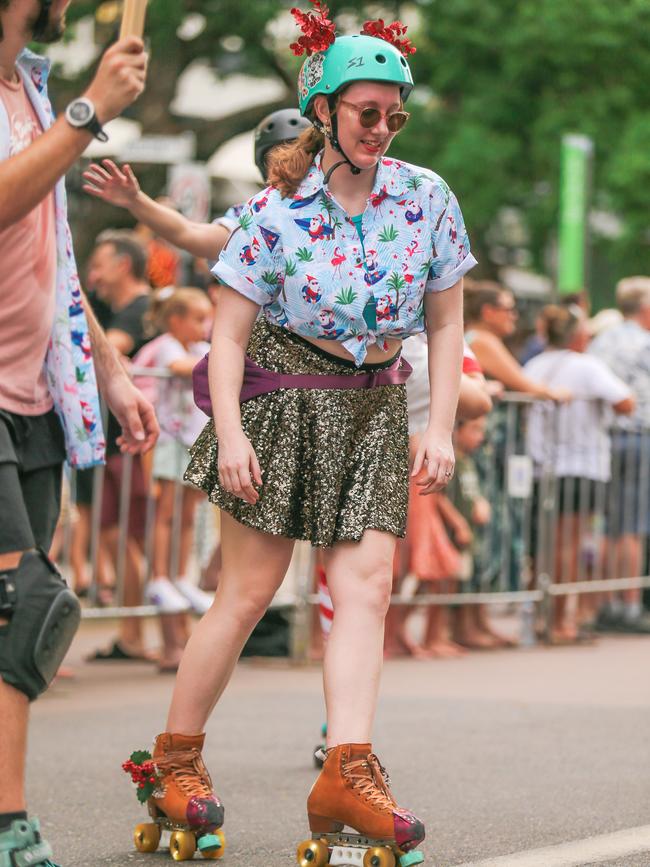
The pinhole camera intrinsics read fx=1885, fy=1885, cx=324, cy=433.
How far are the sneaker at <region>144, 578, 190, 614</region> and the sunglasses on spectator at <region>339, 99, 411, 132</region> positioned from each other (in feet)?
16.5

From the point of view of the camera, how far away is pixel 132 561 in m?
9.33

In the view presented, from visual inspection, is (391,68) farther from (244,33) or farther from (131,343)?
(244,33)

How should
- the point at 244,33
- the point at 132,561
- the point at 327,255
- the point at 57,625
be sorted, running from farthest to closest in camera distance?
the point at 244,33 < the point at 132,561 < the point at 327,255 < the point at 57,625

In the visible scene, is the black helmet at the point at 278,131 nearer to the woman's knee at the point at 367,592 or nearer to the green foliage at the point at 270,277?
the green foliage at the point at 270,277

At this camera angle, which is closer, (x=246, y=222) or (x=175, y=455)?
(x=246, y=222)

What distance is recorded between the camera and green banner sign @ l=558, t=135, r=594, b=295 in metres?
16.7

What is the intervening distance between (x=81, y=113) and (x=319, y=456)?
1217mm

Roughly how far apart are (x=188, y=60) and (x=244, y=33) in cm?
94

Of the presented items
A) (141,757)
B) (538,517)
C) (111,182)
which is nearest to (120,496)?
(538,517)

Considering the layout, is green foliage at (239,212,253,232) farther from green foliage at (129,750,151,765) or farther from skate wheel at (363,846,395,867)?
skate wheel at (363,846,395,867)

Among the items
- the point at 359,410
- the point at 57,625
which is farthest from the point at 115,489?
the point at 57,625

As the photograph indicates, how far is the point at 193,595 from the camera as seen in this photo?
927cm

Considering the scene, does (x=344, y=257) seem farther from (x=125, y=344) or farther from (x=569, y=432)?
(x=569, y=432)

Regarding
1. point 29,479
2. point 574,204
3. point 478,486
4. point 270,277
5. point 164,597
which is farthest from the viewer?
point 574,204
